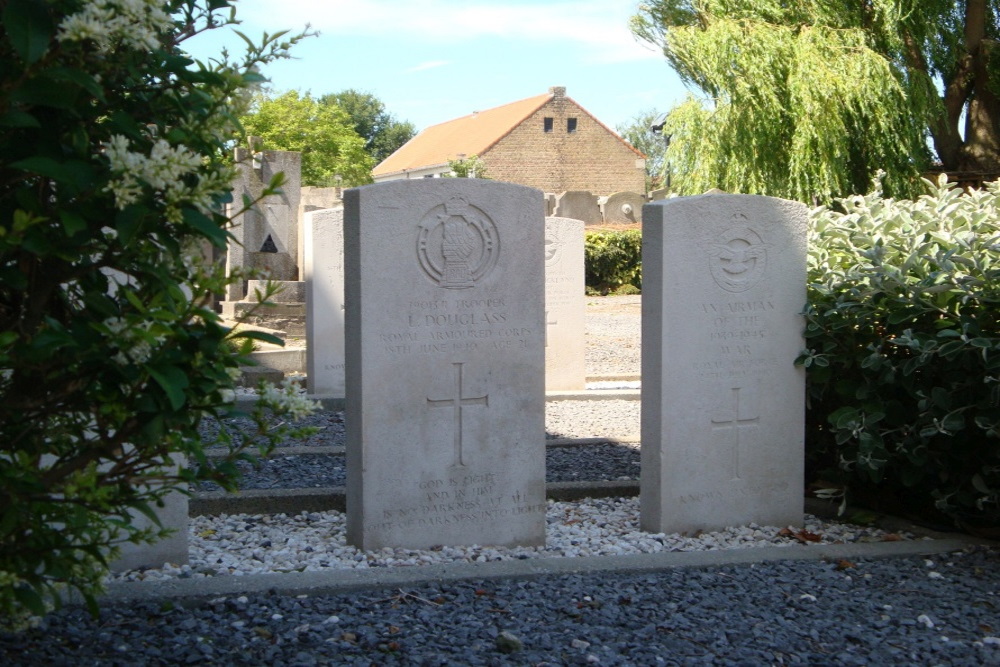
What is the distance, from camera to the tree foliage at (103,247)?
6.37 ft

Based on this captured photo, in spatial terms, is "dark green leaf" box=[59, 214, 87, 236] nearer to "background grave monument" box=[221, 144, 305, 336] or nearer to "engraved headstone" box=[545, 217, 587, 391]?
"engraved headstone" box=[545, 217, 587, 391]

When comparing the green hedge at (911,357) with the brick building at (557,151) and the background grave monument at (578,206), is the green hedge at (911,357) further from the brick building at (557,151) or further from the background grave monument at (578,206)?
the brick building at (557,151)

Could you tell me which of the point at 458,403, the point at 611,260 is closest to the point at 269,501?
the point at 458,403

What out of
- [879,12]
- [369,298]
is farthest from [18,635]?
[879,12]

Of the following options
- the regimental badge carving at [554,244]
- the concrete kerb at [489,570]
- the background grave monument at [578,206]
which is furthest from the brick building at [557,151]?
the concrete kerb at [489,570]

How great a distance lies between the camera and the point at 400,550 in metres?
4.97

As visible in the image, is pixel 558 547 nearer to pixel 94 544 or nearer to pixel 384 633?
pixel 384 633

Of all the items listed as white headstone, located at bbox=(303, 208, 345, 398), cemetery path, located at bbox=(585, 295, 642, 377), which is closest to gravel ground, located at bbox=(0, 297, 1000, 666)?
white headstone, located at bbox=(303, 208, 345, 398)

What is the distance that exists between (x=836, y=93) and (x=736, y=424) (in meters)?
10.4

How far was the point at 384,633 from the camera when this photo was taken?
12.1ft

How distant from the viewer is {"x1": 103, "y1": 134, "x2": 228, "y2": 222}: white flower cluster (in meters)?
1.93

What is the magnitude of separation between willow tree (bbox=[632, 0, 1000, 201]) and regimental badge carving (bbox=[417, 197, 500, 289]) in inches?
411

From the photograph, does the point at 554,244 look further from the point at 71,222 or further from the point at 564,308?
the point at 71,222

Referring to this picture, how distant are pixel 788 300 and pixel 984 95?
472 inches
